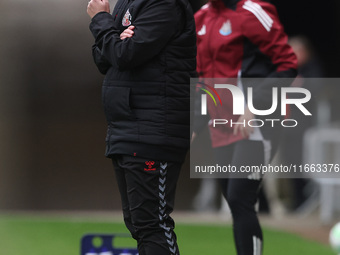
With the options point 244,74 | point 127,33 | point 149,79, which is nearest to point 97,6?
point 127,33

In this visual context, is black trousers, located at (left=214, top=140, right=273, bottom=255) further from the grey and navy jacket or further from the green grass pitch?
the green grass pitch

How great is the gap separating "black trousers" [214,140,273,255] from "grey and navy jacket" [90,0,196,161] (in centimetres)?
69

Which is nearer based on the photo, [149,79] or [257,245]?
[149,79]

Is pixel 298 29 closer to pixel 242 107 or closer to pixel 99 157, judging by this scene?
pixel 99 157

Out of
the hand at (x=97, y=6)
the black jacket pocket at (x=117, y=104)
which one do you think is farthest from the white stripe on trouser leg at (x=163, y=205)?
the hand at (x=97, y=6)

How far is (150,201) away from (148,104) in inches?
16.6

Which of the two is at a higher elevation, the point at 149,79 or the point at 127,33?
the point at 127,33

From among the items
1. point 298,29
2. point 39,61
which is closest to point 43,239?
point 39,61

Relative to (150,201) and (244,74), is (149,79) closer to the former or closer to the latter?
(150,201)

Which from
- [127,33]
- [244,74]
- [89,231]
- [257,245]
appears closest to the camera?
[127,33]

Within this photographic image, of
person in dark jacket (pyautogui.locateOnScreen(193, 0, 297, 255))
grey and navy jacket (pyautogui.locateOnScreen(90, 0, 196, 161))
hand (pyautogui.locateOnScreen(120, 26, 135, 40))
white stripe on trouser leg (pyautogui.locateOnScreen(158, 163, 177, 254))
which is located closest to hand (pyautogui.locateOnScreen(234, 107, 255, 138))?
person in dark jacket (pyautogui.locateOnScreen(193, 0, 297, 255))

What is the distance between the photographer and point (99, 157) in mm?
8562

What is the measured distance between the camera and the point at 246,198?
155 inches

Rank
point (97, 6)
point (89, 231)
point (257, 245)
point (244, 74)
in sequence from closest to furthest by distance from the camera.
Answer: point (97, 6) < point (257, 245) < point (244, 74) < point (89, 231)
